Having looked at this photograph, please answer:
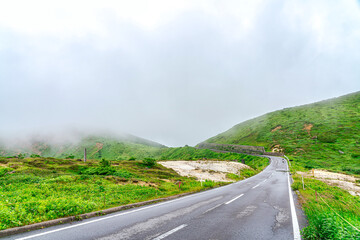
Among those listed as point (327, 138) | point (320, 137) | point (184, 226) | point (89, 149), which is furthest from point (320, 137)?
point (89, 149)

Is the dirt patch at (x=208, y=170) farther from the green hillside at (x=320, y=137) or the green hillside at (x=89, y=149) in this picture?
the green hillside at (x=89, y=149)

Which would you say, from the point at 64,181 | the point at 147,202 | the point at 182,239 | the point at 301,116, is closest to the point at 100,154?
the point at 64,181

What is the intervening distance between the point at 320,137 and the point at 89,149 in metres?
125

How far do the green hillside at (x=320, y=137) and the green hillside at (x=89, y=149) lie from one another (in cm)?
6793

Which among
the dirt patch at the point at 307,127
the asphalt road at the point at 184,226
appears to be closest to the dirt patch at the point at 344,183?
the asphalt road at the point at 184,226

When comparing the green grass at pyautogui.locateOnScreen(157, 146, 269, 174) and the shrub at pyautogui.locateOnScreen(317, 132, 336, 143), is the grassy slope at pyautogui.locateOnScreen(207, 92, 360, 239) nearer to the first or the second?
the shrub at pyautogui.locateOnScreen(317, 132, 336, 143)

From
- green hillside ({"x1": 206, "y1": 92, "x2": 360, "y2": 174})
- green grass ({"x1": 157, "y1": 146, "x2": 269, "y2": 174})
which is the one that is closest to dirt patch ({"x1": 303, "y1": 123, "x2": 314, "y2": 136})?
green hillside ({"x1": 206, "y1": 92, "x2": 360, "y2": 174})

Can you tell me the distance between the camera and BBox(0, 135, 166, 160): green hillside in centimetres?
9867

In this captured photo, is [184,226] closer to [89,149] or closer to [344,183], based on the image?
[344,183]

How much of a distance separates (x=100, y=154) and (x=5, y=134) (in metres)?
97.7

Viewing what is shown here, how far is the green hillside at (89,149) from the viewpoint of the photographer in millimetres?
98669

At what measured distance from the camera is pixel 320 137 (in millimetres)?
84812

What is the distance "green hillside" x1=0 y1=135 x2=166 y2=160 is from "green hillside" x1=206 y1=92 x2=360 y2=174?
223 feet

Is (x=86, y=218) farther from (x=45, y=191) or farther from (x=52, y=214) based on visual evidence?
(x=45, y=191)
